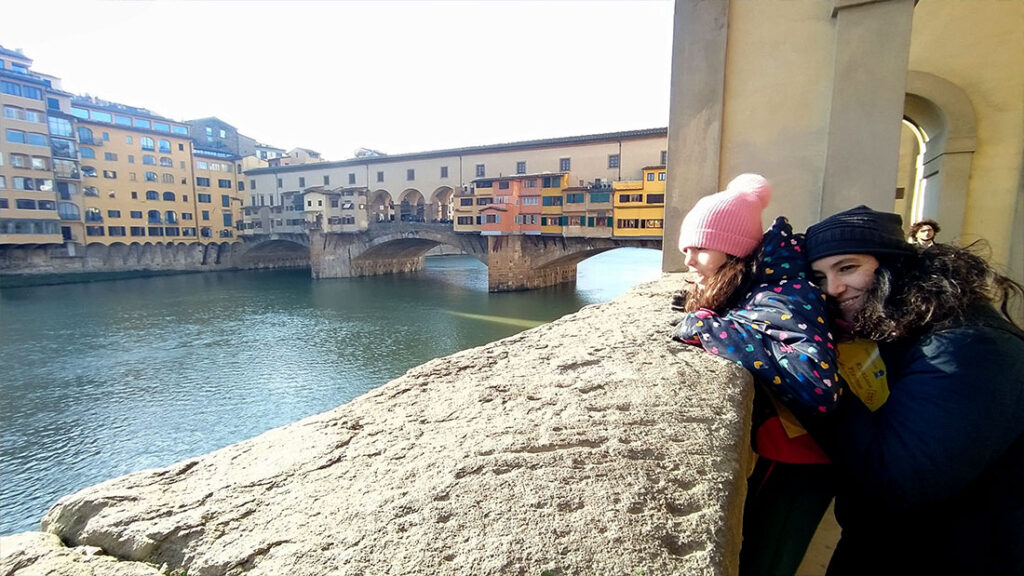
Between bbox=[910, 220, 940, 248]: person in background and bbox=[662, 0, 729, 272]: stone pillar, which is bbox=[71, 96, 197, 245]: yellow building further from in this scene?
bbox=[910, 220, 940, 248]: person in background

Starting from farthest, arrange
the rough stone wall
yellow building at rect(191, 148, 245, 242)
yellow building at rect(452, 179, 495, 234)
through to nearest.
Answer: yellow building at rect(191, 148, 245, 242), yellow building at rect(452, 179, 495, 234), the rough stone wall

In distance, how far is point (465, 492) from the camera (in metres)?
Result: 0.92

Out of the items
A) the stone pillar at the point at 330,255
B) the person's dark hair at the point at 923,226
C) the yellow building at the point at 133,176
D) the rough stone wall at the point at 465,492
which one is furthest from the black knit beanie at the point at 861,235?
the yellow building at the point at 133,176

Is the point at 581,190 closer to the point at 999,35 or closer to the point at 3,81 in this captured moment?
the point at 999,35

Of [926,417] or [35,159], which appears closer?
[926,417]

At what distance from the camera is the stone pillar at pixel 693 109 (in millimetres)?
4059

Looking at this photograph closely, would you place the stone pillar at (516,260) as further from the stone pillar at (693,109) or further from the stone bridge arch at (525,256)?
the stone pillar at (693,109)

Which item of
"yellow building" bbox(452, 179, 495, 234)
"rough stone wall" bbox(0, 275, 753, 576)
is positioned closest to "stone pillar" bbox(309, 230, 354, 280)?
"yellow building" bbox(452, 179, 495, 234)

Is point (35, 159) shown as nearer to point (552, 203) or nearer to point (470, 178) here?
point (470, 178)

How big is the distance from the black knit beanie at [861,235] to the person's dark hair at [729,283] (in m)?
0.19

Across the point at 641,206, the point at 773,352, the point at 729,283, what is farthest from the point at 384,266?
the point at 773,352

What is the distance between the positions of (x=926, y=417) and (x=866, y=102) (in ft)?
11.0

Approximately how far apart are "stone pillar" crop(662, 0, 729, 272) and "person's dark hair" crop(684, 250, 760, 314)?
284cm

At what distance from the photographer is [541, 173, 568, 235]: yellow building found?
24750 mm
